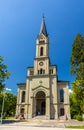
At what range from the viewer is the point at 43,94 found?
46.2 meters

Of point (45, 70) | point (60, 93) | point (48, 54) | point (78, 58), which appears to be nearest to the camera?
point (78, 58)

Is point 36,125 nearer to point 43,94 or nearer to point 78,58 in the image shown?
point 78,58

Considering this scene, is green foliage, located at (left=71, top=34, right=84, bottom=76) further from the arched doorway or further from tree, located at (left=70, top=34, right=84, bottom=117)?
the arched doorway

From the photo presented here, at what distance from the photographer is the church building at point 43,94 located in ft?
134

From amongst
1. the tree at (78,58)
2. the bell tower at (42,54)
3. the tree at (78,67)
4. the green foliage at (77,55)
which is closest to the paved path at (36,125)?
the tree at (78,67)

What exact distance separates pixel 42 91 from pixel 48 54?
13622 mm

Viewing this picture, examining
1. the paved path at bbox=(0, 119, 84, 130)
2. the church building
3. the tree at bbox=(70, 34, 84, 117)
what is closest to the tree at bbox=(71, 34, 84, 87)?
the tree at bbox=(70, 34, 84, 117)

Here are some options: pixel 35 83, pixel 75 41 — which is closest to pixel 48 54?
pixel 35 83

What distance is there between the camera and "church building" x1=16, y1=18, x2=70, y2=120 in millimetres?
40987

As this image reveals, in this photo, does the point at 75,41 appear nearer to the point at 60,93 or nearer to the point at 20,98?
the point at 60,93

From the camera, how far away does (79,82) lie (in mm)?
22578

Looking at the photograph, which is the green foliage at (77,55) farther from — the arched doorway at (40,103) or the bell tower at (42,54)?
the arched doorway at (40,103)

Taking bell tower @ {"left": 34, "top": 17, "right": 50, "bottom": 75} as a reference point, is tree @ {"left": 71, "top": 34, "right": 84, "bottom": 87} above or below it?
below

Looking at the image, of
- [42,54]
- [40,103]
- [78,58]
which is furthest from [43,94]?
[78,58]
